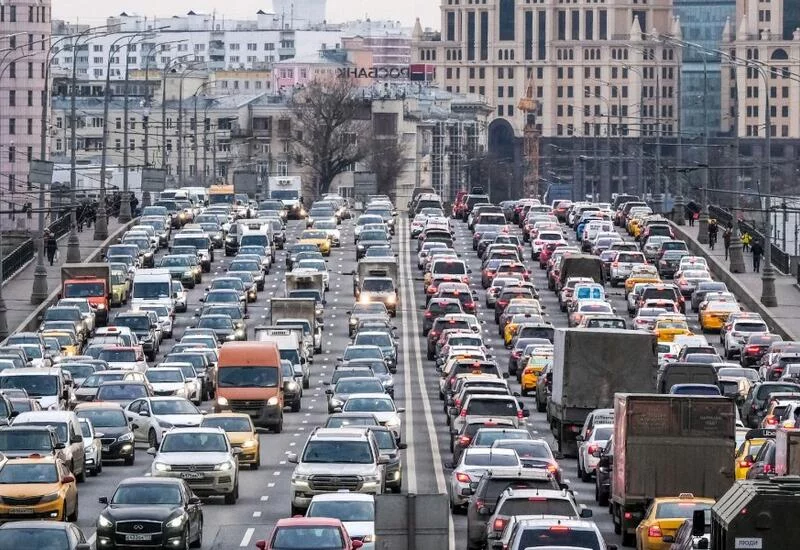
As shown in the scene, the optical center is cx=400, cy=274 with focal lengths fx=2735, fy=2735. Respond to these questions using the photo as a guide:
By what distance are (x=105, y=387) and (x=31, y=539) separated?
74.1 feet

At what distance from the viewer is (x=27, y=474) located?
38.0m

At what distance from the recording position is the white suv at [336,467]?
39.4 m

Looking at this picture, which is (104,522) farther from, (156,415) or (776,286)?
(776,286)

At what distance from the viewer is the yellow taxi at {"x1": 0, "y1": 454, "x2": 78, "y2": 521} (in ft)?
122

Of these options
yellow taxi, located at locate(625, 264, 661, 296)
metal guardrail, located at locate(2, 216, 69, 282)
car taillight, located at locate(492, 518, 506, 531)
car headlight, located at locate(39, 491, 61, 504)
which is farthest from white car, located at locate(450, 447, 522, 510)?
metal guardrail, located at locate(2, 216, 69, 282)

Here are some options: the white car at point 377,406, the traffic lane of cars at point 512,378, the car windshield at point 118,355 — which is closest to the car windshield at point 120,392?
the white car at point 377,406

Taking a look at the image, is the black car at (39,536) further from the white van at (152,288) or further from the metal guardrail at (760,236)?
the metal guardrail at (760,236)

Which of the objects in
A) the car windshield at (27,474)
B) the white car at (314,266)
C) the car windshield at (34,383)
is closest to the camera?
the car windshield at (27,474)

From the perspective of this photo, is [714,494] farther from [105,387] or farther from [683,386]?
[105,387]

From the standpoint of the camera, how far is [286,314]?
243ft

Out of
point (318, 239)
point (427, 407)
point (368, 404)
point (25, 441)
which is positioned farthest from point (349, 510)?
point (318, 239)

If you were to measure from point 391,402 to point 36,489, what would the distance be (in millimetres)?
14970

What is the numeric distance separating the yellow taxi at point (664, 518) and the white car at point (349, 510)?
11.2 feet

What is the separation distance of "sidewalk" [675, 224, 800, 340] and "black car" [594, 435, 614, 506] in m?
34.0
